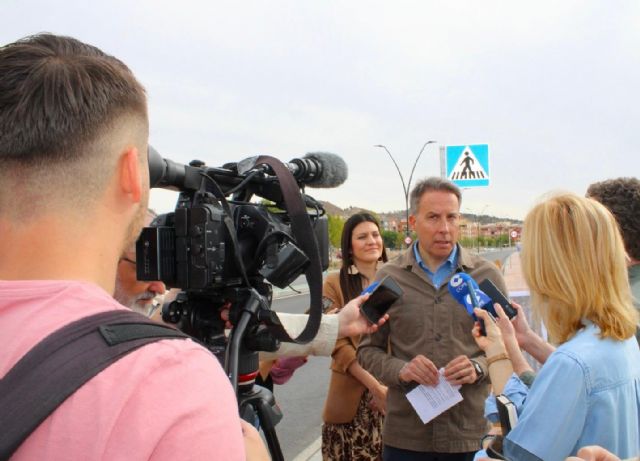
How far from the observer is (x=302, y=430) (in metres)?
5.40

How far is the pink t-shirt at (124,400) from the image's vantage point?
0.75 meters

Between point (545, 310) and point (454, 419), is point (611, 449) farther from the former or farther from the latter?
point (454, 419)

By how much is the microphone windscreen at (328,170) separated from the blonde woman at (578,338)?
2.16ft

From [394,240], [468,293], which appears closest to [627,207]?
[468,293]

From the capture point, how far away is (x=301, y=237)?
159 cm

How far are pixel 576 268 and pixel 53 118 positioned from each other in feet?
5.04

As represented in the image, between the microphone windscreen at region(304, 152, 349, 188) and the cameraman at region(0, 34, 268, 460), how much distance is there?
95 cm

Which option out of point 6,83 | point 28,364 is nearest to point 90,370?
point 28,364

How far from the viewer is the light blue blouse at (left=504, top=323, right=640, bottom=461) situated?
1.57 m

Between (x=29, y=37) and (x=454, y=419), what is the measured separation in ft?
8.11

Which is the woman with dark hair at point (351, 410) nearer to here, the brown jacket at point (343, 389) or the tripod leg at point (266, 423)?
the brown jacket at point (343, 389)

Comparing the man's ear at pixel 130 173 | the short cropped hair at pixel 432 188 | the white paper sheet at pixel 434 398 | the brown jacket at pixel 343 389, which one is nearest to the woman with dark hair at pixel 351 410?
the brown jacket at pixel 343 389

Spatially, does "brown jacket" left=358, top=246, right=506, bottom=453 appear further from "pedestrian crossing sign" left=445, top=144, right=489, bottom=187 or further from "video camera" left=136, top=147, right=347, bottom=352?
"pedestrian crossing sign" left=445, top=144, right=489, bottom=187

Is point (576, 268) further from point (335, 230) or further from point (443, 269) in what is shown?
point (335, 230)
